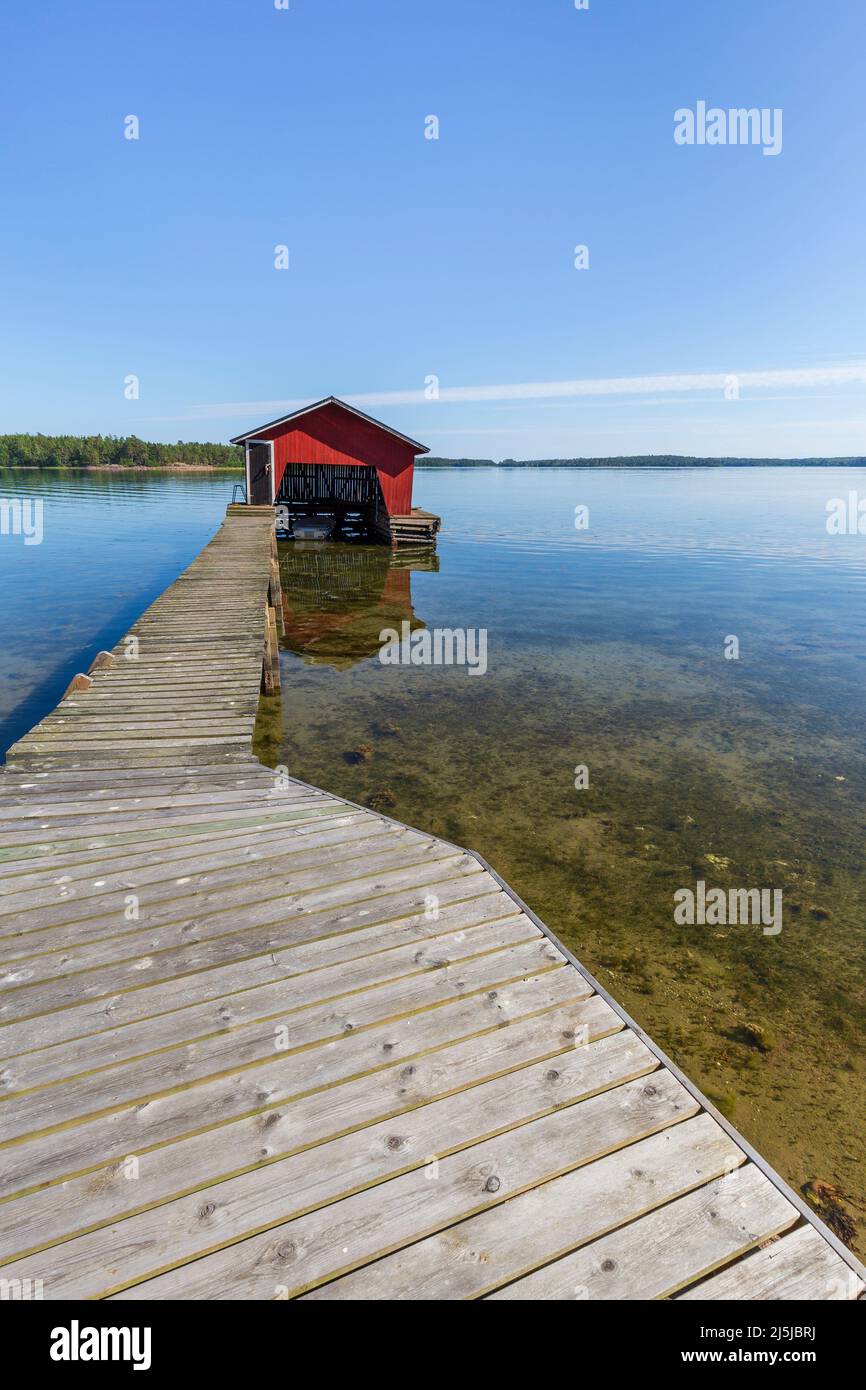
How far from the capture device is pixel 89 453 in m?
123

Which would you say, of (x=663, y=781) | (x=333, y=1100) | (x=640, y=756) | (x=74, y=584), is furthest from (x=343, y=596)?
(x=333, y=1100)

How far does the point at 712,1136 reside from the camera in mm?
2693

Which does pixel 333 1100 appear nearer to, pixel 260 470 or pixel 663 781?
pixel 663 781

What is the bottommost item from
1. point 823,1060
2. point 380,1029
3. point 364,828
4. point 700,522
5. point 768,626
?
point 823,1060

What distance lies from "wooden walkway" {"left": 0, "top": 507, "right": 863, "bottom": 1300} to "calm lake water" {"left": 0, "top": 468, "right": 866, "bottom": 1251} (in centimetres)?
214

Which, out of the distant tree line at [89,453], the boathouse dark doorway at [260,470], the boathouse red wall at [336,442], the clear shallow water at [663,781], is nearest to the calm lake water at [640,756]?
the clear shallow water at [663,781]

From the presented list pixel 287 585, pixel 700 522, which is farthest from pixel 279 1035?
pixel 700 522

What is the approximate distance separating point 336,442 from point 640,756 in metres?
24.9

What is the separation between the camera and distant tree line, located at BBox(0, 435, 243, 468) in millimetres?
121938

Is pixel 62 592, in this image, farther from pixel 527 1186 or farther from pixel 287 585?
pixel 527 1186

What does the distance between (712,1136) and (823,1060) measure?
9.72ft

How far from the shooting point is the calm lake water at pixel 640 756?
5.19m

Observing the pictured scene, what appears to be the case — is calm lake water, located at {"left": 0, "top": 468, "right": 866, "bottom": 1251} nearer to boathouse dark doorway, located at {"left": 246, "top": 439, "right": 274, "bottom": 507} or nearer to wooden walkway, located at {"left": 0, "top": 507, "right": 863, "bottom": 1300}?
wooden walkway, located at {"left": 0, "top": 507, "right": 863, "bottom": 1300}
